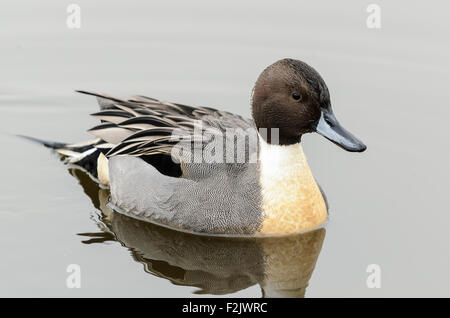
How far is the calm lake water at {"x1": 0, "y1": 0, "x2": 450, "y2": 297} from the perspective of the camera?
6.32 meters

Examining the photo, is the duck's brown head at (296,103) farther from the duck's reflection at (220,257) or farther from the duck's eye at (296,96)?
the duck's reflection at (220,257)

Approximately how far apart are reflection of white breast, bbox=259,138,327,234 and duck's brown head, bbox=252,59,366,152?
196 mm

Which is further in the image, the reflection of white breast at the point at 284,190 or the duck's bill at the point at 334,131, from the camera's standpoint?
the reflection of white breast at the point at 284,190

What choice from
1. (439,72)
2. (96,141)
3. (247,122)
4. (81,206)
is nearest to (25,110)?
(96,141)

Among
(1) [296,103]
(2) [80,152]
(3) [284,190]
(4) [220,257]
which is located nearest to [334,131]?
(1) [296,103]

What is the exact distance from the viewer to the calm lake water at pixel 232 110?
6320 mm

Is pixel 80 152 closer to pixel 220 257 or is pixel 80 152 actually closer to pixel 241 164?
pixel 241 164

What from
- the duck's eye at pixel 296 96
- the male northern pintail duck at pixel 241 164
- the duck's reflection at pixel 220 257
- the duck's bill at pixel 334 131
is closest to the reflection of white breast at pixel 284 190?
the male northern pintail duck at pixel 241 164

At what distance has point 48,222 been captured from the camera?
7.11m

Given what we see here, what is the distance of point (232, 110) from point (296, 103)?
2.90m

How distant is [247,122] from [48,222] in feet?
6.76

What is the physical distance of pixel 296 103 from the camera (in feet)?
21.4
